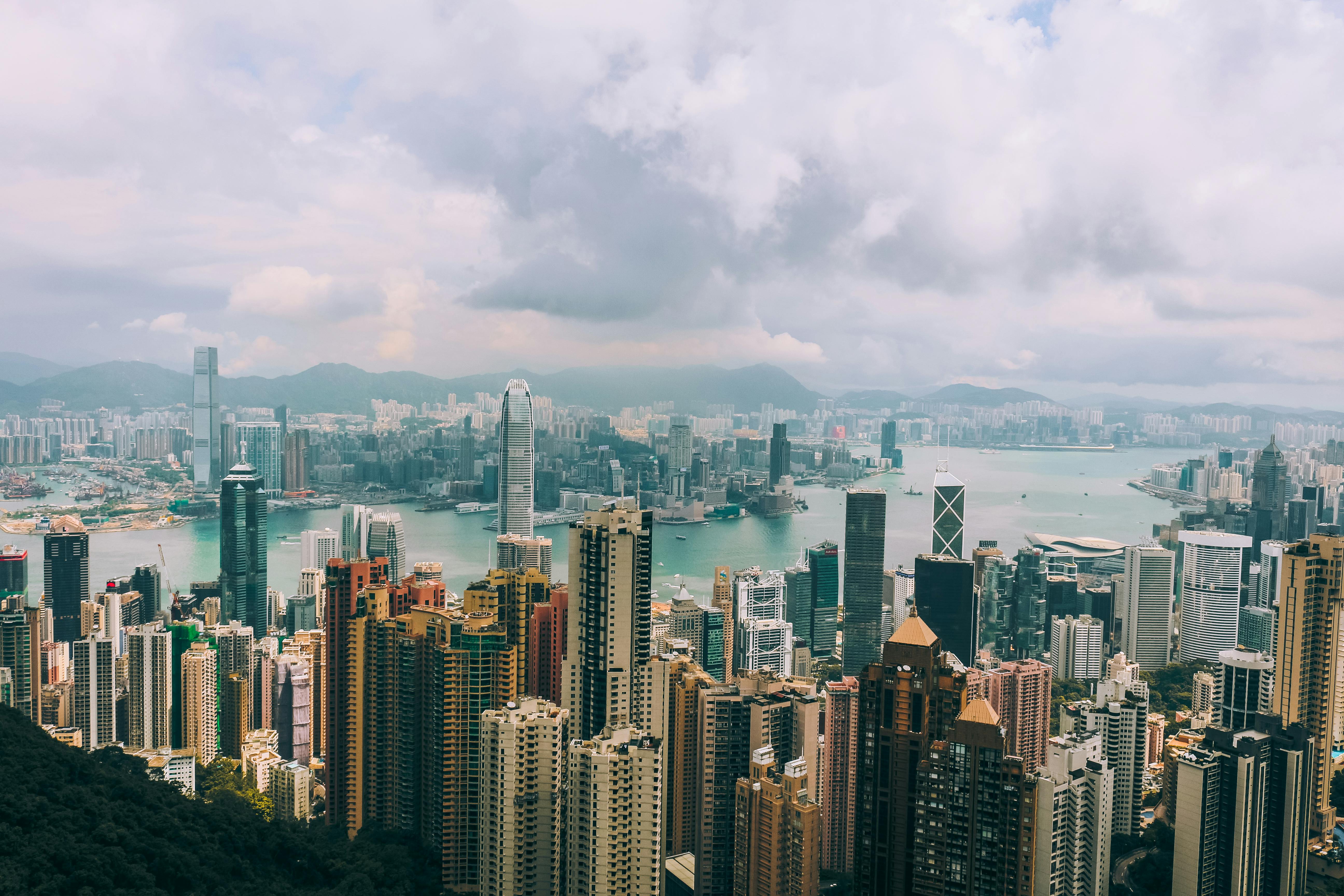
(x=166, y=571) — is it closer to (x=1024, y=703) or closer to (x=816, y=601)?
(x=816, y=601)

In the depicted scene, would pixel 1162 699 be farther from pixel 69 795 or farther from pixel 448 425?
pixel 448 425

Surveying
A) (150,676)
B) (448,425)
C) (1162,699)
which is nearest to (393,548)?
(448,425)

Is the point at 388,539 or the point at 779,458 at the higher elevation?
the point at 779,458

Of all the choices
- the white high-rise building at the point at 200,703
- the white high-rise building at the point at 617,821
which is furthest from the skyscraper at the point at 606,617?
the white high-rise building at the point at 200,703

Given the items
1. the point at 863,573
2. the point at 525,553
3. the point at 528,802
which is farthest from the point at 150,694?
the point at 863,573

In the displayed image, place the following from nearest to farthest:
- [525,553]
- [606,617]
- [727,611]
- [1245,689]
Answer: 1. [606,617]
2. [1245,689]
3. [727,611]
4. [525,553]
